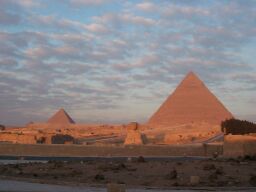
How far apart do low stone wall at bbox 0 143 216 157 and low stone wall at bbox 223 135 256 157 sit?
5.18 m

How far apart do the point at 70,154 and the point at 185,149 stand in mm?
9316

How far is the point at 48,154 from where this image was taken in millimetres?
43125

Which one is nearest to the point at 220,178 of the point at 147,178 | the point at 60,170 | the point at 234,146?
the point at 147,178

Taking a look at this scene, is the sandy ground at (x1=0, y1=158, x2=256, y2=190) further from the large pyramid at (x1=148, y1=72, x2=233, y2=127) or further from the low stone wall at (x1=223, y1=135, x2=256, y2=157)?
the large pyramid at (x1=148, y1=72, x2=233, y2=127)

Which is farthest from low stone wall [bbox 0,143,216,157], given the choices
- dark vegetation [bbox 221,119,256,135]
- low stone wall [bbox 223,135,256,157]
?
low stone wall [bbox 223,135,256,157]

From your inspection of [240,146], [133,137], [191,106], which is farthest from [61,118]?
[240,146]

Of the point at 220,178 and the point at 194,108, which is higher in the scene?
the point at 194,108

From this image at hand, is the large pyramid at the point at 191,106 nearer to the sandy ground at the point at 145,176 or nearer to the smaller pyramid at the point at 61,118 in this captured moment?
the smaller pyramid at the point at 61,118

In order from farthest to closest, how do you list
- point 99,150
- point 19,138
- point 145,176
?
point 19,138
point 99,150
point 145,176

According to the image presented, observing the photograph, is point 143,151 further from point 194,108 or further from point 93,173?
point 194,108

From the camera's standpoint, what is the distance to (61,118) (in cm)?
12962

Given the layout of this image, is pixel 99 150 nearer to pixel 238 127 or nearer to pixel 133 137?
pixel 133 137

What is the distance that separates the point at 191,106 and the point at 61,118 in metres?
34.0

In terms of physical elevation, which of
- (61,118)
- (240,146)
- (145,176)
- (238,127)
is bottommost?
(145,176)
